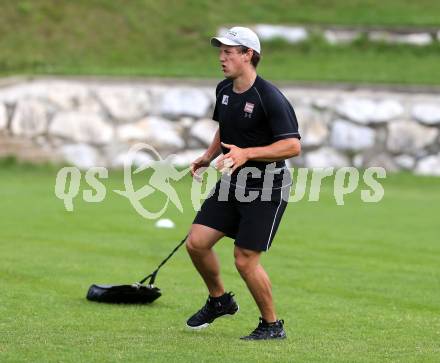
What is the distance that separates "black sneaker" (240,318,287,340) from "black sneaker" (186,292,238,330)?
1.60 feet

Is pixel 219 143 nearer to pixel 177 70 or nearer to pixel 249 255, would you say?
pixel 249 255

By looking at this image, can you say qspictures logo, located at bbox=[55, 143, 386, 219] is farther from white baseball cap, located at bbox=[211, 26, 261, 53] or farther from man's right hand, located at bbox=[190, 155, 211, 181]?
white baseball cap, located at bbox=[211, 26, 261, 53]

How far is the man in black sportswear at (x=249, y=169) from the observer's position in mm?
9359

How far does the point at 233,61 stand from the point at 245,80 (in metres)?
0.19

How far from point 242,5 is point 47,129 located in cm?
794

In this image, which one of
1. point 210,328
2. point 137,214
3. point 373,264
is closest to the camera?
point 210,328

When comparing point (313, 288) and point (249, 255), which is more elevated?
point (249, 255)

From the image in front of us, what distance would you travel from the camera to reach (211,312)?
10109 mm

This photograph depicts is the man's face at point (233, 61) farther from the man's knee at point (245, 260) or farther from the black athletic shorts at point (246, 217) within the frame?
the man's knee at point (245, 260)

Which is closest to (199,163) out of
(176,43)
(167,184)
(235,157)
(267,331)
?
(235,157)

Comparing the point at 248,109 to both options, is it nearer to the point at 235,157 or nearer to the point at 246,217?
the point at 235,157

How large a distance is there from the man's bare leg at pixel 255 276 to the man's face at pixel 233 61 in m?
1.43

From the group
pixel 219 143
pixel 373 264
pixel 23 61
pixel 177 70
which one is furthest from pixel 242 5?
pixel 219 143

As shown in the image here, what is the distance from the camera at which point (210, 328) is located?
34.2 ft
